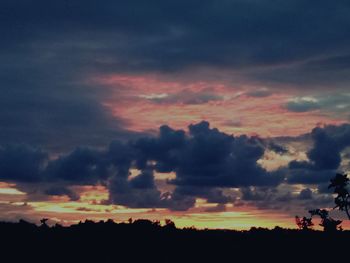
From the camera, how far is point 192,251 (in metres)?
53.2

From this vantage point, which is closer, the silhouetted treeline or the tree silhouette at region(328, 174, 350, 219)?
the silhouetted treeline

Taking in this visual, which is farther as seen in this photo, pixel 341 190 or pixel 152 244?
pixel 341 190

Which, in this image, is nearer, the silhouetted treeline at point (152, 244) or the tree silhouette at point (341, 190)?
the silhouetted treeline at point (152, 244)

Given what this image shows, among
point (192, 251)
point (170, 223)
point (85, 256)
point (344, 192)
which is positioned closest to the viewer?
point (85, 256)

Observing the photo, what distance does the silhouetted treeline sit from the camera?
49.9 metres

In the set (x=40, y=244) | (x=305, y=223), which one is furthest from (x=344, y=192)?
(x=40, y=244)

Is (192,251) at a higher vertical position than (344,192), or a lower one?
lower

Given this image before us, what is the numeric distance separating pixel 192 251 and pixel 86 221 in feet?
Result: 36.4

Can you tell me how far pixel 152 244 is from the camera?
53250 millimetres

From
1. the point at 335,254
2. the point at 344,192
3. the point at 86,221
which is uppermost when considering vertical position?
the point at 344,192

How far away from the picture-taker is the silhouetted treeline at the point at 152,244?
49906 millimetres

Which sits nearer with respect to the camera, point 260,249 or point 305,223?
point 260,249

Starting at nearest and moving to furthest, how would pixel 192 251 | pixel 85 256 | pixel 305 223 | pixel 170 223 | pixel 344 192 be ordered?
pixel 85 256, pixel 192 251, pixel 170 223, pixel 344 192, pixel 305 223

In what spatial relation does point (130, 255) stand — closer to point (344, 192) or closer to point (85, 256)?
point (85, 256)
